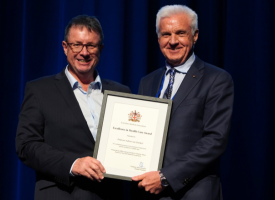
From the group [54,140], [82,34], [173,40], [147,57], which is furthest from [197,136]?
[147,57]

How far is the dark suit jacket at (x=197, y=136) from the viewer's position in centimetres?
186

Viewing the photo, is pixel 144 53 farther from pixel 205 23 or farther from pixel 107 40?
pixel 205 23

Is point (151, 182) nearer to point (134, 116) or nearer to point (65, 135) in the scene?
point (134, 116)

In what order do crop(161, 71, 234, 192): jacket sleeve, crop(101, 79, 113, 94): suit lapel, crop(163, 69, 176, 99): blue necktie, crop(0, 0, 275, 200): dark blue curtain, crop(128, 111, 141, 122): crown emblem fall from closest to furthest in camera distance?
1. crop(161, 71, 234, 192): jacket sleeve
2. crop(128, 111, 141, 122): crown emblem
3. crop(163, 69, 176, 99): blue necktie
4. crop(101, 79, 113, 94): suit lapel
5. crop(0, 0, 275, 200): dark blue curtain

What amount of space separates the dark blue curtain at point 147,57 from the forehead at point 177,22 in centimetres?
92

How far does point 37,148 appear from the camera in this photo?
77.4 inches

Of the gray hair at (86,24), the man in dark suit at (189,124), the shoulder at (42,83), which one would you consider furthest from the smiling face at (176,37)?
the shoulder at (42,83)

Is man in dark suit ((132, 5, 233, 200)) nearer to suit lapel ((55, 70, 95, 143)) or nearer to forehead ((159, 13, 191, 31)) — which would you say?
forehead ((159, 13, 191, 31))

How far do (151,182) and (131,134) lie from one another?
29 centimetres

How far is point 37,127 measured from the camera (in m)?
2.03

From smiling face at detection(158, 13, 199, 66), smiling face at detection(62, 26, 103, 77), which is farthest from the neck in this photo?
smiling face at detection(158, 13, 199, 66)

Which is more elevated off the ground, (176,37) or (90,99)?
(176,37)

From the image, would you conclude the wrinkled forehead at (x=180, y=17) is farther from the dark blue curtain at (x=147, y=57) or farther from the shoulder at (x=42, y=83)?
the dark blue curtain at (x=147, y=57)

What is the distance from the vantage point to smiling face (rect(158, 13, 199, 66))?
2.10 metres
